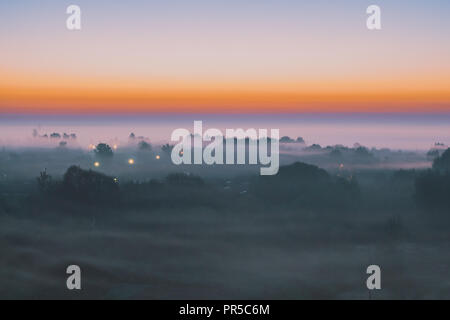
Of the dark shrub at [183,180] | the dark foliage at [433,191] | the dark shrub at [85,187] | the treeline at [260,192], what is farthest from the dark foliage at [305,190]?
the dark shrub at [85,187]

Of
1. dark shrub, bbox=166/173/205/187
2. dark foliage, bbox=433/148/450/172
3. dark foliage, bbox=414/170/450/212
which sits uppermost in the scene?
dark foliage, bbox=433/148/450/172

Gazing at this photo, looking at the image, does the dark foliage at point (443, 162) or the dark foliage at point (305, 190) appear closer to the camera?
the dark foliage at point (305, 190)

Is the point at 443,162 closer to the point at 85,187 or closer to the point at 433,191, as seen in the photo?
the point at 433,191

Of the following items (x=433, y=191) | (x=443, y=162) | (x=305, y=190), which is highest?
(x=443, y=162)

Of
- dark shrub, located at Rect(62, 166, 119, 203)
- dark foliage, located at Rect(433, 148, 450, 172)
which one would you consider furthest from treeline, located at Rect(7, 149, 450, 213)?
dark foliage, located at Rect(433, 148, 450, 172)

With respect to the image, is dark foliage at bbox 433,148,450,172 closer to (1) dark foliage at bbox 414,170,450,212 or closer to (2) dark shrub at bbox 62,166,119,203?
(1) dark foliage at bbox 414,170,450,212

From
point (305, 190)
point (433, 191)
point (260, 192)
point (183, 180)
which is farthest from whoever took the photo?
point (260, 192)

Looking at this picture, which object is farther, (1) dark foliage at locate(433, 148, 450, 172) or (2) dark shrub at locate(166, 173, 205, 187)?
(1) dark foliage at locate(433, 148, 450, 172)

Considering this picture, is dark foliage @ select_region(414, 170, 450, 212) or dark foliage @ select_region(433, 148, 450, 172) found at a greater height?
dark foliage @ select_region(433, 148, 450, 172)

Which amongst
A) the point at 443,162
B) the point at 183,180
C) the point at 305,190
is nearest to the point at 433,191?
the point at 443,162

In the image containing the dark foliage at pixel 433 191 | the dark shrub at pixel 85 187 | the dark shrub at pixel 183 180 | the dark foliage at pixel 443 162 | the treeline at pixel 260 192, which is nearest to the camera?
the dark shrub at pixel 85 187

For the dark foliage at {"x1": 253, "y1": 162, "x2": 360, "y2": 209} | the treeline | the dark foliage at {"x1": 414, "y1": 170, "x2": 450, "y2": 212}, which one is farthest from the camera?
the dark foliage at {"x1": 253, "y1": 162, "x2": 360, "y2": 209}

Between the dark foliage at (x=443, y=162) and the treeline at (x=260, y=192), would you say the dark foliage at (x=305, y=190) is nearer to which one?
the treeline at (x=260, y=192)

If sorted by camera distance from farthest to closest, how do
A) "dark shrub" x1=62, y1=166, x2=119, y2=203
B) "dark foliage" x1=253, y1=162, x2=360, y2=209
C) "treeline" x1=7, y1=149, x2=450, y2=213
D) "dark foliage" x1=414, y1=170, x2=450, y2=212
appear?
1. "dark foliage" x1=253, y1=162, x2=360, y2=209
2. "dark foliage" x1=414, y1=170, x2=450, y2=212
3. "treeline" x1=7, y1=149, x2=450, y2=213
4. "dark shrub" x1=62, y1=166, x2=119, y2=203
